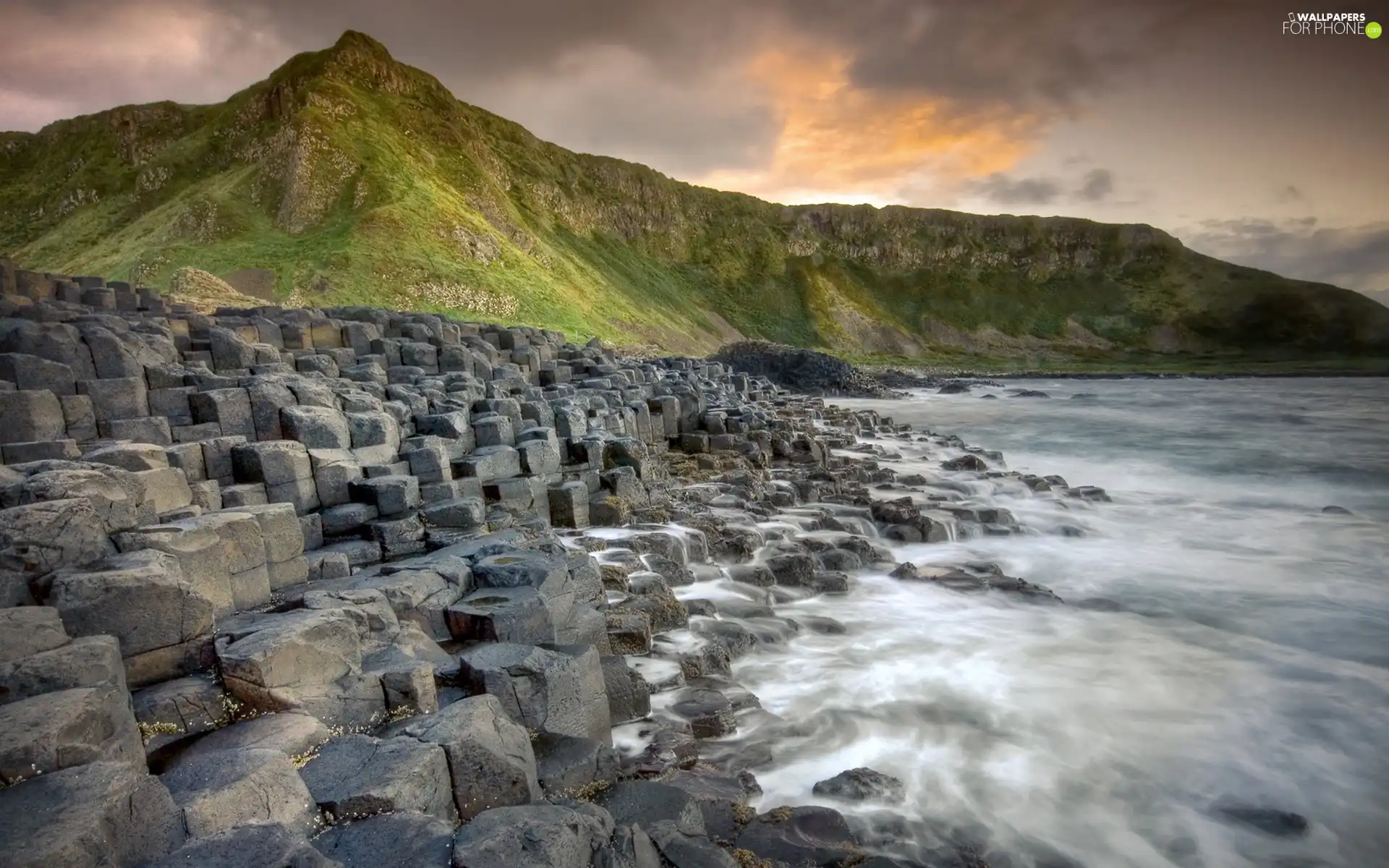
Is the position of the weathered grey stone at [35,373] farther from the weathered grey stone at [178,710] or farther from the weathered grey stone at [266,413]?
the weathered grey stone at [178,710]

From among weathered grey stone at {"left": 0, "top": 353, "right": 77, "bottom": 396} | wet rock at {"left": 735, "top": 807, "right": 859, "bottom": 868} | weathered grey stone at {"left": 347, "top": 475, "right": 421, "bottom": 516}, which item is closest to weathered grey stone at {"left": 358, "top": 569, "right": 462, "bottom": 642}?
weathered grey stone at {"left": 347, "top": 475, "right": 421, "bottom": 516}

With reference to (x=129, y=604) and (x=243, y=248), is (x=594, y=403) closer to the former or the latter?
(x=129, y=604)

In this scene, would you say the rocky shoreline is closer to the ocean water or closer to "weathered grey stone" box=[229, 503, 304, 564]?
"weathered grey stone" box=[229, 503, 304, 564]

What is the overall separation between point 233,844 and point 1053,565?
1402 centimetres

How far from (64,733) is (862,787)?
233 inches

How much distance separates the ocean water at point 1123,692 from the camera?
21.9 feet

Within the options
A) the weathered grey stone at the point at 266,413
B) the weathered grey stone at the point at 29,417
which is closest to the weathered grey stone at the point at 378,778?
the weathered grey stone at the point at 29,417

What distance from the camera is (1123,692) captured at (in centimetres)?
916

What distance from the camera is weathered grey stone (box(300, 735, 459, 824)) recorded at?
14.0 ft

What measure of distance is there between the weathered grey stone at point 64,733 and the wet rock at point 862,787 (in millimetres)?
5279

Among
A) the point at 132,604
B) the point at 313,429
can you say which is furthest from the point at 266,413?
the point at 132,604

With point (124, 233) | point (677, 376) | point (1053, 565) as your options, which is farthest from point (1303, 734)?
point (124, 233)

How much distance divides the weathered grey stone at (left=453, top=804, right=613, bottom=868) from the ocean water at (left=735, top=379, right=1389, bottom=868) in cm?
290

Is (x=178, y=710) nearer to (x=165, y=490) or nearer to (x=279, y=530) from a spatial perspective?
(x=279, y=530)
